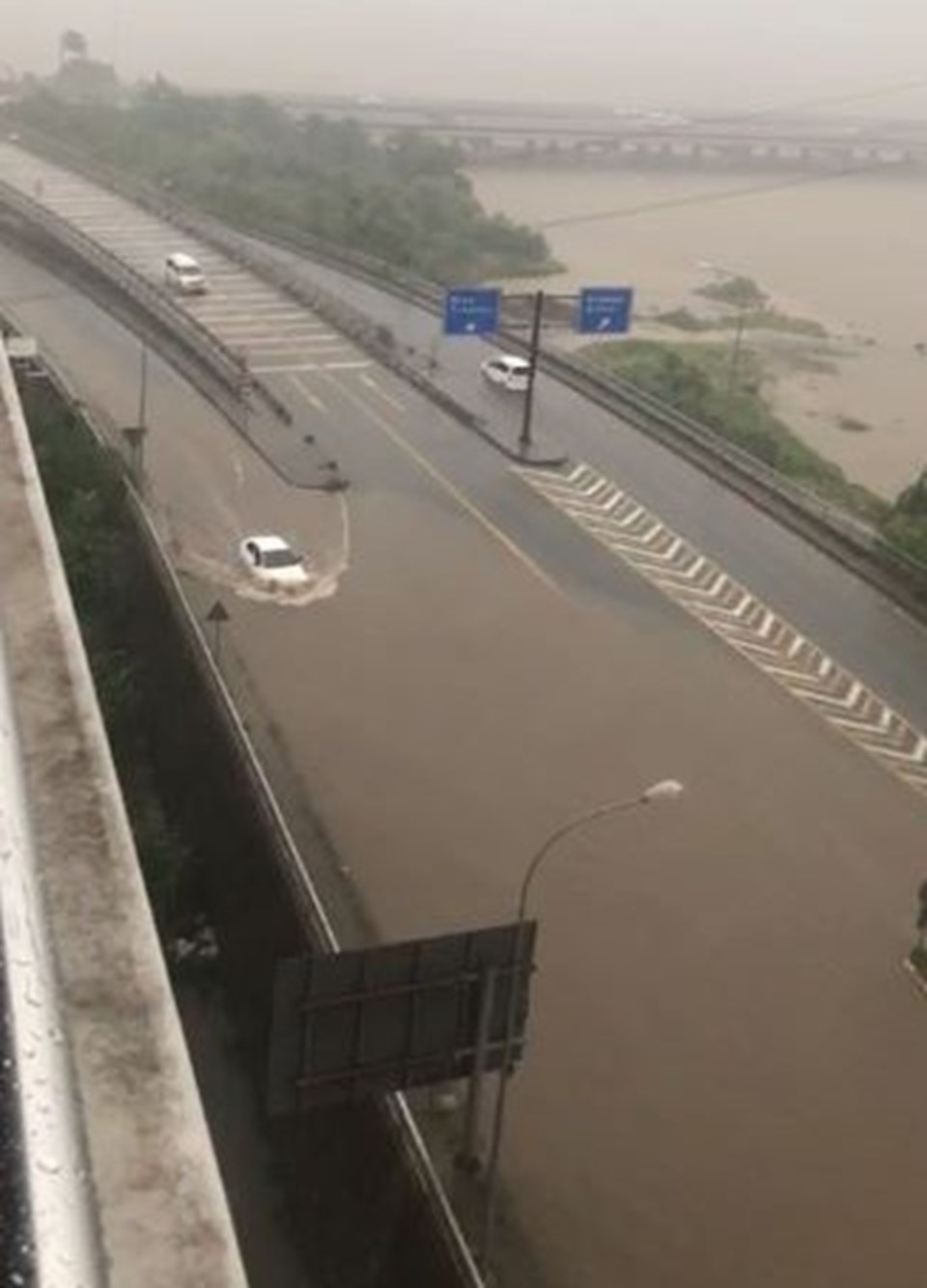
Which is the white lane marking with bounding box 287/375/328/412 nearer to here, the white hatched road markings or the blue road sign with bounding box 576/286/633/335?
the white hatched road markings

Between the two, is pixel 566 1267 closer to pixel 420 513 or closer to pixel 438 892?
pixel 438 892

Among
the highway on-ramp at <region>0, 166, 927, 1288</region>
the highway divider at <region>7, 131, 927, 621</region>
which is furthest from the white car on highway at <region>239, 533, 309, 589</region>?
the highway divider at <region>7, 131, 927, 621</region>

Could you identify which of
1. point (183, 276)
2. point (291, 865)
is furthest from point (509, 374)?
point (291, 865)

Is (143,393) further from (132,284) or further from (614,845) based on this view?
(614,845)

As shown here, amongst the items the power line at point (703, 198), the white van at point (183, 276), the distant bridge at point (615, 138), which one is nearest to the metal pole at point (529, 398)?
the white van at point (183, 276)

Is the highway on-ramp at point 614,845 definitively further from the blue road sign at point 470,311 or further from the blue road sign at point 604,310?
the blue road sign at point 604,310

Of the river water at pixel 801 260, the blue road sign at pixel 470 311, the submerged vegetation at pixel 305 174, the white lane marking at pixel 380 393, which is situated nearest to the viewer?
the blue road sign at pixel 470 311
